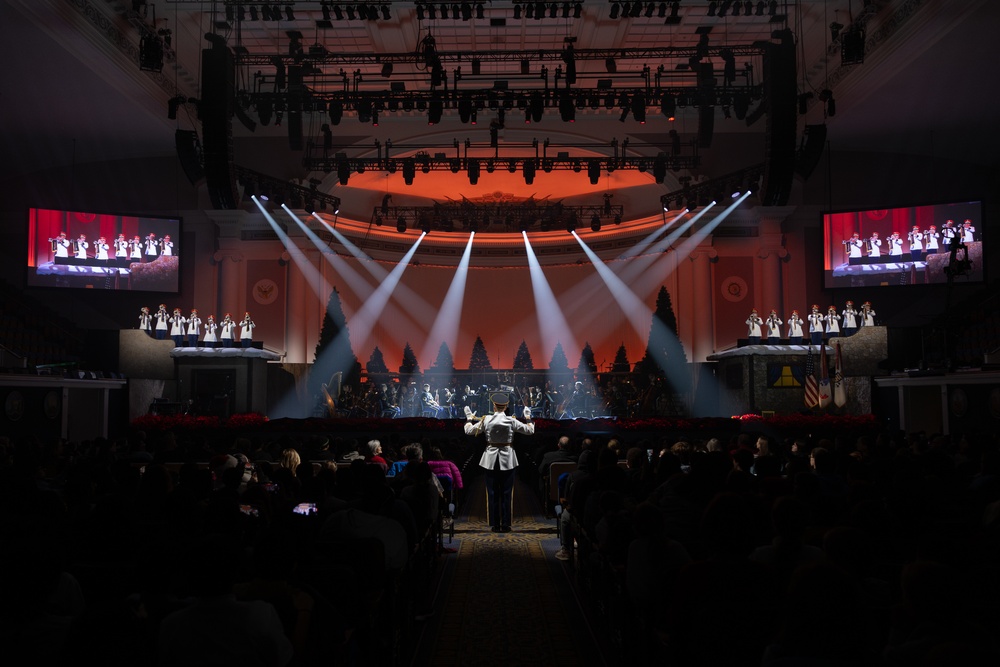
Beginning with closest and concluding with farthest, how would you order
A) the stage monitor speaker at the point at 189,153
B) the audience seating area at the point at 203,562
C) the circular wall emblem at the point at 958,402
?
the audience seating area at the point at 203,562 < the circular wall emblem at the point at 958,402 < the stage monitor speaker at the point at 189,153

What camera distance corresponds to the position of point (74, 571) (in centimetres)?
359

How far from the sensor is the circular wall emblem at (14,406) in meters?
13.9

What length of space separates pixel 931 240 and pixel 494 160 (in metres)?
9.59

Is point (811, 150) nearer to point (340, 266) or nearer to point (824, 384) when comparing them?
point (824, 384)

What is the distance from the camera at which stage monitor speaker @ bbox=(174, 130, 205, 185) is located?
48.7ft

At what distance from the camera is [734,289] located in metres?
22.5

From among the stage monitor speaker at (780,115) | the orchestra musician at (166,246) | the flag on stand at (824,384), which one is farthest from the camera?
the orchestra musician at (166,246)

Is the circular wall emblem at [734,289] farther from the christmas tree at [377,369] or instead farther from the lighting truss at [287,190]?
the lighting truss at [287,190]

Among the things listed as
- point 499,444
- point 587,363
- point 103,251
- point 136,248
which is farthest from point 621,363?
point 499,444

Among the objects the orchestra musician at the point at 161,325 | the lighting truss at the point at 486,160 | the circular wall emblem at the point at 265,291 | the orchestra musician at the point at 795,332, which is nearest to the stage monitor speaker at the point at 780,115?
the lighting truss at the point at 486,160

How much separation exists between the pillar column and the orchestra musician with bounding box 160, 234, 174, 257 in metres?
13.0

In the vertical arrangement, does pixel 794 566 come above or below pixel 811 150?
below

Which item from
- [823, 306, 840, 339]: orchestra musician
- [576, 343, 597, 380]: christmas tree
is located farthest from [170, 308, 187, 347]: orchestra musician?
[823, 306, 840, 339]: orchestra musician

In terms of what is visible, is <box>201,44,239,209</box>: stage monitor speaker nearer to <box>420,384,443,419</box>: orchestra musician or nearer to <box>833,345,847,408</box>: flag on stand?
<box>420,384,443,419</box>: orchestra musician
